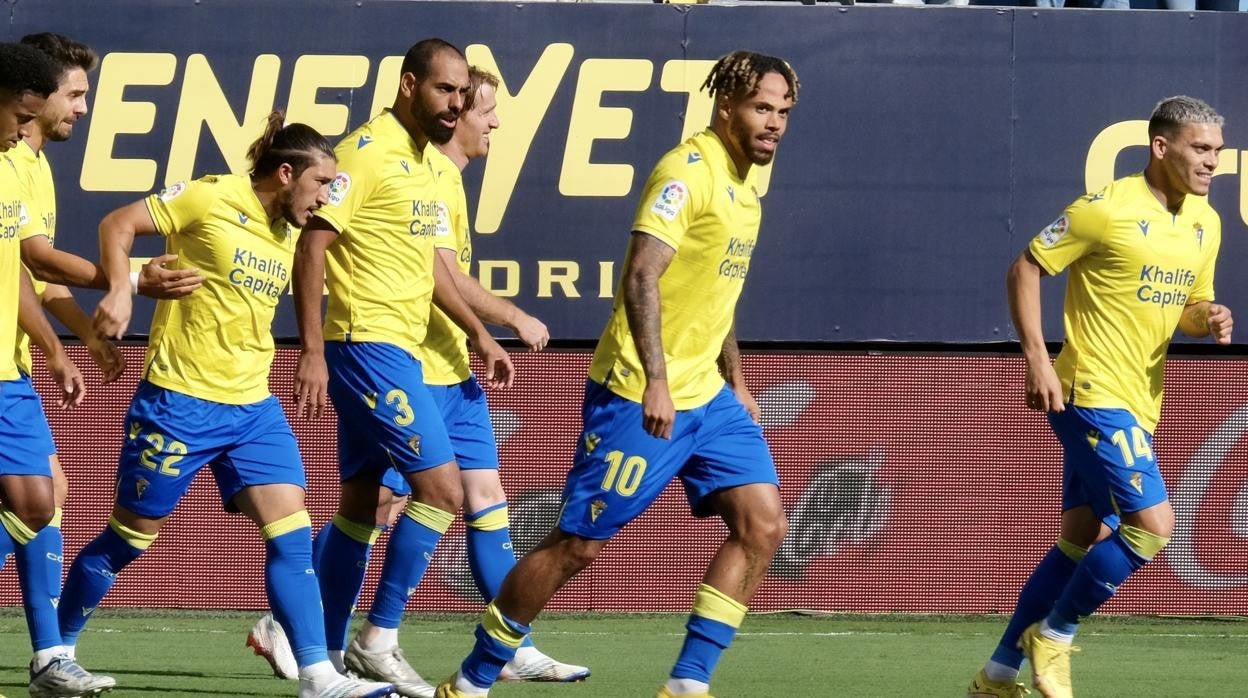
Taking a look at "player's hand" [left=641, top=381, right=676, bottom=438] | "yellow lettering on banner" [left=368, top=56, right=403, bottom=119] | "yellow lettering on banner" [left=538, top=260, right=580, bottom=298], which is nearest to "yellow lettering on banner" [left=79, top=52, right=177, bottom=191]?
"yellow lettering on banner" [left=368, top=56, right=403, bottom=119]

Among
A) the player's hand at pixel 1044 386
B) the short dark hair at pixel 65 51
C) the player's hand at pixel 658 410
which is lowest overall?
the player's hand at pixel 1044 386

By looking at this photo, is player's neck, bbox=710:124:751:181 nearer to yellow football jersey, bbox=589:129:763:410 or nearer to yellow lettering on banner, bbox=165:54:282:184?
yellow football jersey, bbox=589:129:763:410

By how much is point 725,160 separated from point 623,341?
65 centimetres

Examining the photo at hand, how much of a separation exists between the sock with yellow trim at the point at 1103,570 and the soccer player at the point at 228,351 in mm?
2539

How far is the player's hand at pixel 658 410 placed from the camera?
18.7ft

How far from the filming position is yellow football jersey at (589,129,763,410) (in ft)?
19.5

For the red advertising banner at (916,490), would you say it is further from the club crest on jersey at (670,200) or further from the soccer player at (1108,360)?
the club crest on jersey at (670,200)

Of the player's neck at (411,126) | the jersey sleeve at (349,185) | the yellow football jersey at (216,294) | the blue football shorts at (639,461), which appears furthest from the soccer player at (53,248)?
the blue football shorts at (639,461)

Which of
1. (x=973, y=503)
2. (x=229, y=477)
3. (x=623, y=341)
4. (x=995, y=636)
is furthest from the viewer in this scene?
(x=973, y=503)

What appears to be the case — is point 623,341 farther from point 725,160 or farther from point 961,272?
point 961,272

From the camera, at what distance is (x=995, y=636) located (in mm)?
9977

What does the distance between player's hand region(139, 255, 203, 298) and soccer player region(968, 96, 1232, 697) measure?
276 cm

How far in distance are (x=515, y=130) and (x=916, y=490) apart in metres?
2.89

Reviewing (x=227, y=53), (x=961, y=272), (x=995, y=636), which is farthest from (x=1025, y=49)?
(x=227, y=53)
